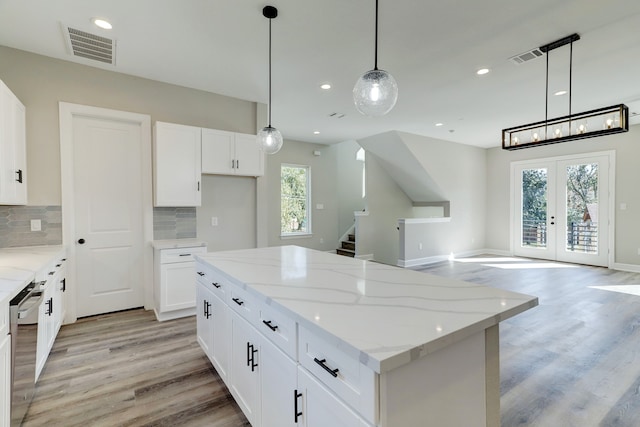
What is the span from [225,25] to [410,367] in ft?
9.52

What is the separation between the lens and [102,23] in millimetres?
2580

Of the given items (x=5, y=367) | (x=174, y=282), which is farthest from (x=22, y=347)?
(x=174, y=282)

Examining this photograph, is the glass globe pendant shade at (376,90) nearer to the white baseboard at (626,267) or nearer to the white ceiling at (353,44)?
the white ceiling at (353,44)

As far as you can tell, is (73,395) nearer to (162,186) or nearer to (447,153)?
(162,186)

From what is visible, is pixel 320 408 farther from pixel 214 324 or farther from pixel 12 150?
pixel 12 150

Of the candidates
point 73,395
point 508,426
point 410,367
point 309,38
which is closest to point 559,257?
point 508,426

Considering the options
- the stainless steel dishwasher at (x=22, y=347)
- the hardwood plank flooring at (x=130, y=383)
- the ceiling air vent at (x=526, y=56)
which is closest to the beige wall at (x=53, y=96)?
the hardwood plank flooring at (x=130, y=383)

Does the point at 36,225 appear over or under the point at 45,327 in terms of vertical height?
over

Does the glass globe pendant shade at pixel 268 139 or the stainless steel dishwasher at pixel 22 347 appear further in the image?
the glass globe pendant shade at pixel 268 139

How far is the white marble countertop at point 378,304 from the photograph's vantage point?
949 mm

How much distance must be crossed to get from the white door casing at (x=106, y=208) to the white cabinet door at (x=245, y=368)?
7.98 ft

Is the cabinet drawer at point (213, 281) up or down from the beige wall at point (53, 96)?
down

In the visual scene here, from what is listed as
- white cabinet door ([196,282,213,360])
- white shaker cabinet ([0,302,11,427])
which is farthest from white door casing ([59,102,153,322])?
white shaker cabinet ([0,302,11,427])

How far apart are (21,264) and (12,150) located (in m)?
1.18
